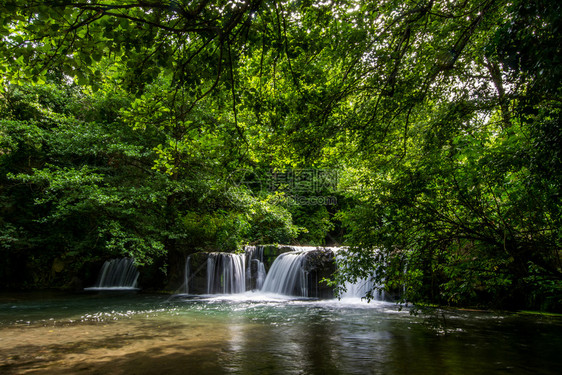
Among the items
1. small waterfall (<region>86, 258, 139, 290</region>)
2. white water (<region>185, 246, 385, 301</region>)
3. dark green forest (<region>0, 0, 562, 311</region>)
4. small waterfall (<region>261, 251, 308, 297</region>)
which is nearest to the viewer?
dark green forest (<region>0, 0, 562, 311</region>)

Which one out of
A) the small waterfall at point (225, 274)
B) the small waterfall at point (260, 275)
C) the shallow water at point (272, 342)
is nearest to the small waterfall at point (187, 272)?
the small waterfall at point (225, 274)

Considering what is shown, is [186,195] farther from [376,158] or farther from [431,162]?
[431,162]

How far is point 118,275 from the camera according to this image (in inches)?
645

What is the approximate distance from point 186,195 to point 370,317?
8862 mm

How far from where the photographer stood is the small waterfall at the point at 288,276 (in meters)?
12.9

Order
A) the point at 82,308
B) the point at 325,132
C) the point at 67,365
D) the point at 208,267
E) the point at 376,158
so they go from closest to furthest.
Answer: the point at 67,365 < the point at 325,132 < the point at 376,158 < the point at 82,308 < the point at 208,267

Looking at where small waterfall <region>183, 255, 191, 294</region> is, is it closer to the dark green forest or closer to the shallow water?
the shallow water

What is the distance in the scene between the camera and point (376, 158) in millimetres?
6039

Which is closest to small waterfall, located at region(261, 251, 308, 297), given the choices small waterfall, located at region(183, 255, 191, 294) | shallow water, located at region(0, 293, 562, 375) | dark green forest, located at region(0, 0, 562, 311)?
small waterfall, located at region(183, 255, 191, 294)

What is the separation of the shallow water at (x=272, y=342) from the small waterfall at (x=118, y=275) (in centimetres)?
706

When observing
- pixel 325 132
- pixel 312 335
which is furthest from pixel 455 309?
pixel 325 132

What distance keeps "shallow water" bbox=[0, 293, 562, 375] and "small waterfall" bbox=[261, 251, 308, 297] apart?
11.7ft

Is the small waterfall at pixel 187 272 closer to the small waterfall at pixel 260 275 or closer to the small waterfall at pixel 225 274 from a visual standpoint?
the small waterfall at pixel 225 274

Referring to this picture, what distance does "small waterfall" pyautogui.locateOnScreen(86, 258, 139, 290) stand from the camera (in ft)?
53.1
